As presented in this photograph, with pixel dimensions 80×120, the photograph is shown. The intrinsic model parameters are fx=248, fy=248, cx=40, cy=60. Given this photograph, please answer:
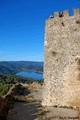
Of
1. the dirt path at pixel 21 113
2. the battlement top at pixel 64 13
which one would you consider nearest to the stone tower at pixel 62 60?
the battlement top at pixel 64 13

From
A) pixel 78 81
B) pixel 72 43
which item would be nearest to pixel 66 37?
pixel 72 43

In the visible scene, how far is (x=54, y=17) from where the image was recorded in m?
19.8

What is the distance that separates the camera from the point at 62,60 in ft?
63.3

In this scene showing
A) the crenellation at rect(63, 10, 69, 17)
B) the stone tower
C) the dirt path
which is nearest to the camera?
the dirt path

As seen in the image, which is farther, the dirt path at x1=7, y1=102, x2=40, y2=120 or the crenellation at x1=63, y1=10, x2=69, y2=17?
the crenellation at x1=63, y1=10, x2=69, y2=17

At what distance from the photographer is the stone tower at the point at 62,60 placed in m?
18.7

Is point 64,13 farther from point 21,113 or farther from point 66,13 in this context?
point 21,113

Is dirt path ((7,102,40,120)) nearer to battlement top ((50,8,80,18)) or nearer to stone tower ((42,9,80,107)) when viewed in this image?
stone tower ((42,9,80,107))

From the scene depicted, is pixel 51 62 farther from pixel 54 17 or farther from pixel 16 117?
pixel 16 117

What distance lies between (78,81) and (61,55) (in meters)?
2.44

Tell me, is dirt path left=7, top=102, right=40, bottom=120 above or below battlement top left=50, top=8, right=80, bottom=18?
below

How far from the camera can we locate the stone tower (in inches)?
738

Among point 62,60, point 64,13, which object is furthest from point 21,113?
point 64,13

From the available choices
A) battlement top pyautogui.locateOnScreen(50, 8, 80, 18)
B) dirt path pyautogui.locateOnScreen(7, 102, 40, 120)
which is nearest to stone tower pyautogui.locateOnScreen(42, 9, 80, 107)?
battlement top pyautogui.locateOnScreen(50, 8, 80, 18)
